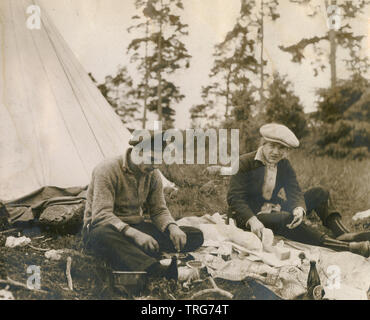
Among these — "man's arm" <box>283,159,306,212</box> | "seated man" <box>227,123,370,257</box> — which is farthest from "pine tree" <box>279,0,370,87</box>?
"man's arm" <box>283,159,306,212</box>

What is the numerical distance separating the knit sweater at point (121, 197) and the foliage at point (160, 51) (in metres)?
0.79

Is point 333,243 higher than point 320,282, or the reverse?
point 333,243

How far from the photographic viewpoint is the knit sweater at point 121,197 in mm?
4523

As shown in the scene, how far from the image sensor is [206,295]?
181 inches

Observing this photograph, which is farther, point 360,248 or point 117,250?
point 360,248

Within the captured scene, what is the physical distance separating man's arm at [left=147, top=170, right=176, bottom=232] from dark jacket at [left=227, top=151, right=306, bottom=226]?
756 mm

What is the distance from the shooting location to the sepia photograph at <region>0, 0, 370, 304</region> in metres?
4.57

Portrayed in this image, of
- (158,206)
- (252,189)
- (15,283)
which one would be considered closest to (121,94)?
(158,206)

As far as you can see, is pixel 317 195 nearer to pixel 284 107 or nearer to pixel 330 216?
pixel 330 216

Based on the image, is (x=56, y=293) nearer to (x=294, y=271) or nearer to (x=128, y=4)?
(x=294, y=271)

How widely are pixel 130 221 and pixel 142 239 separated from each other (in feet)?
0.81

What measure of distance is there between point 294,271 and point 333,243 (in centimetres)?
60

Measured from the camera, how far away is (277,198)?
189 inches

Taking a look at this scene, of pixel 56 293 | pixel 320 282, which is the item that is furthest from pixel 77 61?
pixel 320 282
